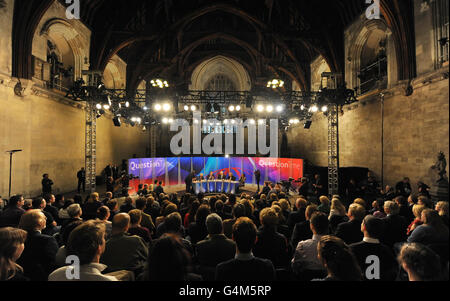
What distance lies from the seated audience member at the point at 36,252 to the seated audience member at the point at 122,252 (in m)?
0.72

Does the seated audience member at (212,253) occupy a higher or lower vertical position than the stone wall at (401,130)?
lower

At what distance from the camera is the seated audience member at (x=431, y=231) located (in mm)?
3012

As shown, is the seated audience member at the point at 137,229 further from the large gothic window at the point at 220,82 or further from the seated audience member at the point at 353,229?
the large gothic window at the point at 220,82

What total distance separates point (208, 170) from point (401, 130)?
1398 centimetres

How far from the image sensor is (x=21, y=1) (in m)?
9.78

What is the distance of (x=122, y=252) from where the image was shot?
2.47 metres

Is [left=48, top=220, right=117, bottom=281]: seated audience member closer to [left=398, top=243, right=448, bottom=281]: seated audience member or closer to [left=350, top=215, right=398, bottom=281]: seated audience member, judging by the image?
[left=398, top=243, right=448, bottom=281]: seated audience member

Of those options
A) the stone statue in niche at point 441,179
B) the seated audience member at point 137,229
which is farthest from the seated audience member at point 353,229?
the stone statue in niche at point 441,179

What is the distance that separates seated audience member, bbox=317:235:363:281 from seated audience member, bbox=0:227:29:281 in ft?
8.06

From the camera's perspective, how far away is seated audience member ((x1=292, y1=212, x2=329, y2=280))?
2.47 meters

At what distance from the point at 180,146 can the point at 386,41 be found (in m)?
22.7

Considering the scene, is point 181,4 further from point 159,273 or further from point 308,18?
point 159,273

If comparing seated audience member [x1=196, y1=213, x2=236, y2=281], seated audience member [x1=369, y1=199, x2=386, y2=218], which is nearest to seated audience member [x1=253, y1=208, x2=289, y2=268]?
seated audience member [x1=196, y1=213, x2=236, y2=281]

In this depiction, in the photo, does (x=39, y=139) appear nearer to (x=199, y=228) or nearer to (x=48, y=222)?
(x=48, y=222)
